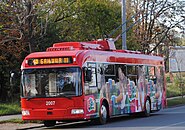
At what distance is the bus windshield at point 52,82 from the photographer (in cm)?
1933

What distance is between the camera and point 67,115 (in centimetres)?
1922

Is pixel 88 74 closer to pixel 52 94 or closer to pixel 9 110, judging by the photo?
pixel 52 94

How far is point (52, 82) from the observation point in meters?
19.6

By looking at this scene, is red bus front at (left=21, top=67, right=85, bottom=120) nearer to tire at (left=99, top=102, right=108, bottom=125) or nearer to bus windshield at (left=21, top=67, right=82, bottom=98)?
bus windshield at (left=21, top=67, right=82, bottom=98)

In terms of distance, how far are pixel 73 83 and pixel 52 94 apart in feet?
3.05

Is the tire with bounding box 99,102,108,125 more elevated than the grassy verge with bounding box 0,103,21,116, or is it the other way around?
the tire with bounding box 99,102,108,125

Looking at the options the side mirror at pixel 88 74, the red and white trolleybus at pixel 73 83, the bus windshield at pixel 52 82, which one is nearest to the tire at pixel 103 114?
the red and white trolleybus at pixel 73 83

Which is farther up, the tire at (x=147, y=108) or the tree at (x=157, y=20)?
the tree at (x=157, y=20)

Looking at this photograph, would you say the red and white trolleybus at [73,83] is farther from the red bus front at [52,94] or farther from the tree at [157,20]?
the tree at [157,20]

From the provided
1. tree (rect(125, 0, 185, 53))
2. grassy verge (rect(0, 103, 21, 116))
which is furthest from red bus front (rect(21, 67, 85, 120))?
tree (rect(125, 0, 185, 53))

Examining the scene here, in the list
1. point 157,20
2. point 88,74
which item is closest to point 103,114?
point 88,74

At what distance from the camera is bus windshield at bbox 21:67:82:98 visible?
19328mm

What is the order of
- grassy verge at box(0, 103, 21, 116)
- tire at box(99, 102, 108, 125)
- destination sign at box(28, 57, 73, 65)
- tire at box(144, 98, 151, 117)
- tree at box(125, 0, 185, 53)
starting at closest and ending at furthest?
destination sign at box(28, 57, 73, 65), tire at box(99, 102, 108, 125), tire at box(144, 98, 151, 117), grassy verge at box(0, 103, 21, 116), tree at box(125, 0, 185, 53)

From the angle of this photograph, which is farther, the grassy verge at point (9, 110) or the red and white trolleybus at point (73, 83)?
the grassy verge at point (9, 110)
